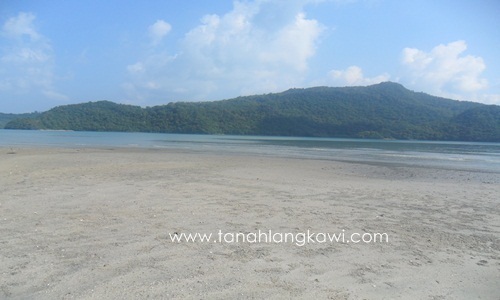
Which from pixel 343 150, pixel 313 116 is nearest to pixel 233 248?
pixel 343 150

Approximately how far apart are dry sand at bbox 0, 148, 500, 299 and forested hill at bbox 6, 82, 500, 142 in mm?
110617

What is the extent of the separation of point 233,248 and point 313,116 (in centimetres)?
14308

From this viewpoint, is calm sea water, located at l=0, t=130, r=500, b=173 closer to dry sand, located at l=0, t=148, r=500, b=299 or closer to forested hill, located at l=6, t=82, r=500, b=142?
dry sand, located at l=0, t=148, r=500, b=299

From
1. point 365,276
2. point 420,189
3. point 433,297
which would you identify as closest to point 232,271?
point 365,276

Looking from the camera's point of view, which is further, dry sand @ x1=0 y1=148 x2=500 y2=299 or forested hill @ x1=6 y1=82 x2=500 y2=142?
forested hill @ x1=6 y1=82 x2=500 y2=142

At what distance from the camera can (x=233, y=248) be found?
614 centimetres

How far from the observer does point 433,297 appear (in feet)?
15.4

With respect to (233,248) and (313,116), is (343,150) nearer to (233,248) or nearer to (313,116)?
(233,248)

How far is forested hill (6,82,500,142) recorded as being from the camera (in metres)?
117

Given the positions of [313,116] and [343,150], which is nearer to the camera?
[343,150]

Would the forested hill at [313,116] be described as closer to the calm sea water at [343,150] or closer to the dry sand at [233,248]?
the calm sea water at [343,150]

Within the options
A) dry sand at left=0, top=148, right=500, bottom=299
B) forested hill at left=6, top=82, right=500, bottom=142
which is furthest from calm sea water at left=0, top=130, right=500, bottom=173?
forested hill at left=6, top=82, right=500, bottom=142

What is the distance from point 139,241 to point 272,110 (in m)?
156

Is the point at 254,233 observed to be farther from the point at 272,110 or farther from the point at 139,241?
the point at 272,110
